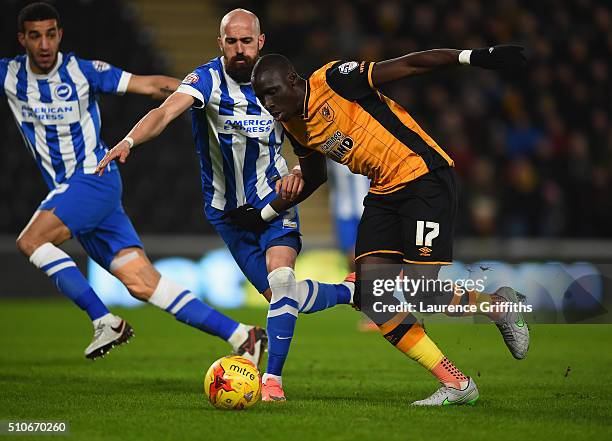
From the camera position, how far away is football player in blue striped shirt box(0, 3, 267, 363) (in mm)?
6895

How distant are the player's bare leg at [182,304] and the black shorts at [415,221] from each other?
1278 millimetres

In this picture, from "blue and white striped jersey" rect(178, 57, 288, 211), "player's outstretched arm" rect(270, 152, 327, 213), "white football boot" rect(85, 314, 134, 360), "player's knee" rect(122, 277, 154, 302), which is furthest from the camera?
"player's knee" rect(122, 277, 154, 302)

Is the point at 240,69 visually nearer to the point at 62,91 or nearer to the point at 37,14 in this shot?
the point at 62,91

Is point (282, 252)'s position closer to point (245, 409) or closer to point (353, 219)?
point (245, 409)

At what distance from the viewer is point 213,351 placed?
8.95 m

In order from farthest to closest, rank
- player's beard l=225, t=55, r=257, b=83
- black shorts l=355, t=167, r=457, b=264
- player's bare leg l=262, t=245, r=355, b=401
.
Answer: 1. player's beard l=225, t=55, r=257, b=83
2. player's bare leg l=262, t=245, r=355, b=401
3. black shorts l=355, t=167, r=457, b=264

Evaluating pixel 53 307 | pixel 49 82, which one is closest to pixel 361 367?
pixel 49 82

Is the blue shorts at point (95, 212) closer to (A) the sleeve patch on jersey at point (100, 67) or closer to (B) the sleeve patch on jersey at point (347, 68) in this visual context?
(A) the sleeve patch on jersey at point (100, 67)

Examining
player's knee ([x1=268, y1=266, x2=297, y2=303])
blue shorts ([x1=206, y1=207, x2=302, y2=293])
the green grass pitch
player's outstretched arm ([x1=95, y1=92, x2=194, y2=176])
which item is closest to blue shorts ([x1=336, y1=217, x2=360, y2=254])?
the green grass pitch

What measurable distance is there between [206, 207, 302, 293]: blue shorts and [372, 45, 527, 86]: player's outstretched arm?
133cm

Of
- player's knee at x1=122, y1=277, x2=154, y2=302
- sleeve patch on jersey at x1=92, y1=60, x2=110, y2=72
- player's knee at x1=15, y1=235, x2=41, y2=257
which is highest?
sleeve patch on jersey at x1=92, y1=60, x2=110, y2=72

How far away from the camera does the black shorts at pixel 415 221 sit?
5.56 meters

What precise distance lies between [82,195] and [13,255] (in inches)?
268

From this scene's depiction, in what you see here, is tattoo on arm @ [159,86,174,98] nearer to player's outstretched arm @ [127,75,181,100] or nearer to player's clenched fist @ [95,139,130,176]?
player's outstretched arm @ [127,75,181,100]
